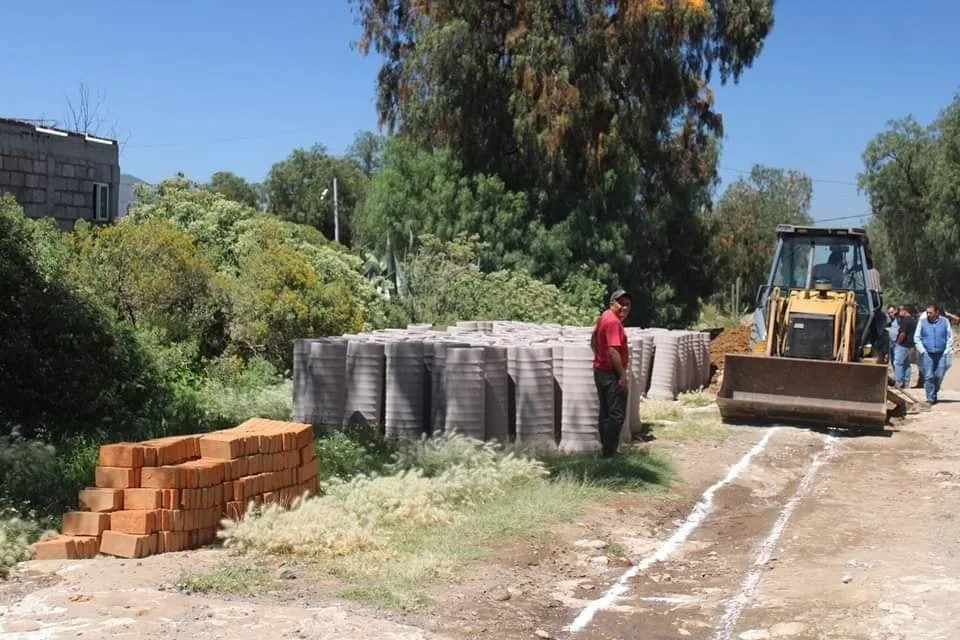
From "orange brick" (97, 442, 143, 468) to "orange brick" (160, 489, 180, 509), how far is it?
0.25 metres

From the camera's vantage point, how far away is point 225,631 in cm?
563

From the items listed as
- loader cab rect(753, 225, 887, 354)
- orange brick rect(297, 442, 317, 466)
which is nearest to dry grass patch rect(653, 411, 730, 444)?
loader cab rect(753, 225, 887, 354)

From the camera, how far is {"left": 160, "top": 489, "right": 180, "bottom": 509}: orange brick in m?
7.16

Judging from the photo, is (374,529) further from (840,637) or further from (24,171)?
(24,171)

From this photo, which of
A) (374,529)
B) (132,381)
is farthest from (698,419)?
(374,529)

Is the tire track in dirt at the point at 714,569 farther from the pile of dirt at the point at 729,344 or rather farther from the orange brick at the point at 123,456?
the pile of dirt at the point at 729,344

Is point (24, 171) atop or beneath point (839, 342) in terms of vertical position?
atop

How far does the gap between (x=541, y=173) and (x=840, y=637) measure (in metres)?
25.4

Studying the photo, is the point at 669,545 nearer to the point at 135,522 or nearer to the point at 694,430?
the point at 135,522

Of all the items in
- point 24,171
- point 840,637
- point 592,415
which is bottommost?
point 840,637

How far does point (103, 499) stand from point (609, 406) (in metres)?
5.54

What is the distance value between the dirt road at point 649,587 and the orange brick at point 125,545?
0.13m

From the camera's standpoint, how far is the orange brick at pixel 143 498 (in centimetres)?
714

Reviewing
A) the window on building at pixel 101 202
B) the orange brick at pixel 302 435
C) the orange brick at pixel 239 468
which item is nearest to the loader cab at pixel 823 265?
the orange brick at pixel 302 435
